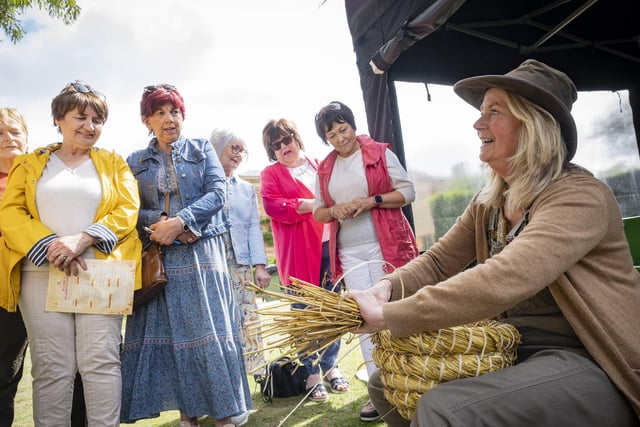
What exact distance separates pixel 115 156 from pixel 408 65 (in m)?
2.58

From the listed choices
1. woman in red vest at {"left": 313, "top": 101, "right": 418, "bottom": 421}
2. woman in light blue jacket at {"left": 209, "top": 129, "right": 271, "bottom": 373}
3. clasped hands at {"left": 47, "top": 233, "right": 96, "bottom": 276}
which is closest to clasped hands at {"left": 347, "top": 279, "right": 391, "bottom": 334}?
woman in red vest at {"left": 313, "top": 101, "right": 418, "bottom": 421}

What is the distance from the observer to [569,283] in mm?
1368

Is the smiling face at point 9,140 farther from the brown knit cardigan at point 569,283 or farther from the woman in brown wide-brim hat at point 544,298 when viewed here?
the brown knit cardigan at point 569,283

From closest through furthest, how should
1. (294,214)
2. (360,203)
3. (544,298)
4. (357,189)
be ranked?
1. (544,298)
2. (360,203)
3. (357,189)
4. (294,214)

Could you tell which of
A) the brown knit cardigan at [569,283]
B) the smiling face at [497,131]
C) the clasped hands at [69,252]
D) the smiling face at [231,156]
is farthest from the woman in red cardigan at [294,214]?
the brown knit cardigan at [569,283]

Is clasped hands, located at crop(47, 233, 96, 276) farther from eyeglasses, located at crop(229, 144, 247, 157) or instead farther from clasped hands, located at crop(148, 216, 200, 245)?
eyeglasses, located at crop(229, 144, 247, 157)

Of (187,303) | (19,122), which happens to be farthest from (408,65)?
(19,122)

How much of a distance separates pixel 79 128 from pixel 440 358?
244 cm

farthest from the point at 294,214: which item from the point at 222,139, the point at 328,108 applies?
the point at 222,139

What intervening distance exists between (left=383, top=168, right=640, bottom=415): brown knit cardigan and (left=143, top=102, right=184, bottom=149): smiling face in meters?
2.25

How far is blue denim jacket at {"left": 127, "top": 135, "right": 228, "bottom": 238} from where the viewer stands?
9.46 feet

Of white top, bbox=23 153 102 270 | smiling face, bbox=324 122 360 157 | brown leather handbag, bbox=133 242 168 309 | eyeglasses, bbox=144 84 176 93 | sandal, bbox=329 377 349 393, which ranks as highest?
eyeglasses, bbox=144 84 176 93

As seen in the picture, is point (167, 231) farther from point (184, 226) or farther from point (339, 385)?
point (339, 385)

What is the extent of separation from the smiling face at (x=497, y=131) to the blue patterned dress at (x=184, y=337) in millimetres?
1764
